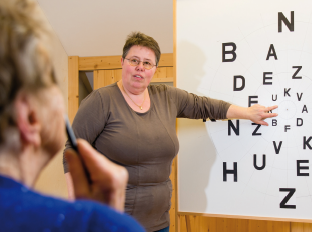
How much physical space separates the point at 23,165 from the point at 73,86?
2179mm

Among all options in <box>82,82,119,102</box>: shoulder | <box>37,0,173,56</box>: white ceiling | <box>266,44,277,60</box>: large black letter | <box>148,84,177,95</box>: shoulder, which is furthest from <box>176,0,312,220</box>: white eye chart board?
<box>37,0,173,56</box>: white ceiling

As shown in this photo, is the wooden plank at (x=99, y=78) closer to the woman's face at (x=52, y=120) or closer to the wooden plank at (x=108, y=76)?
the wooden plank at (x=108, y=76)

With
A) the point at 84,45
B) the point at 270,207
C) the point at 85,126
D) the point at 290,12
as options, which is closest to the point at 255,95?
the point at 290,12

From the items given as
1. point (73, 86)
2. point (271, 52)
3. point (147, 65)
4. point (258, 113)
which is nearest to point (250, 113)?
point (258, 113)

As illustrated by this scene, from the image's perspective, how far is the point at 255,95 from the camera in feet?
4.58

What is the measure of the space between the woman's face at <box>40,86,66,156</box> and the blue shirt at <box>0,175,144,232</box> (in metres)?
0.07

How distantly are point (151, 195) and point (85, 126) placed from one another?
0.39m

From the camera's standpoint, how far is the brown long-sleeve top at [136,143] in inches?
42.9

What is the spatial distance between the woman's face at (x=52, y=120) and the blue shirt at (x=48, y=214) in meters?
0.07

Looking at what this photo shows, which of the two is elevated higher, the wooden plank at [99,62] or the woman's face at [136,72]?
the wooden plank at [99,62]

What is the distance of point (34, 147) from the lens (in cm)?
34

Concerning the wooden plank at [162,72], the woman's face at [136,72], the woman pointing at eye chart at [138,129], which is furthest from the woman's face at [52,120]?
the wooden plank at [162,72]

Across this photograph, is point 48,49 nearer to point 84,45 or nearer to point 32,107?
point 32,107

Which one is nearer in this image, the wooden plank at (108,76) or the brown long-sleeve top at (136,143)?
the brown long-sleeve top at (136,143)
